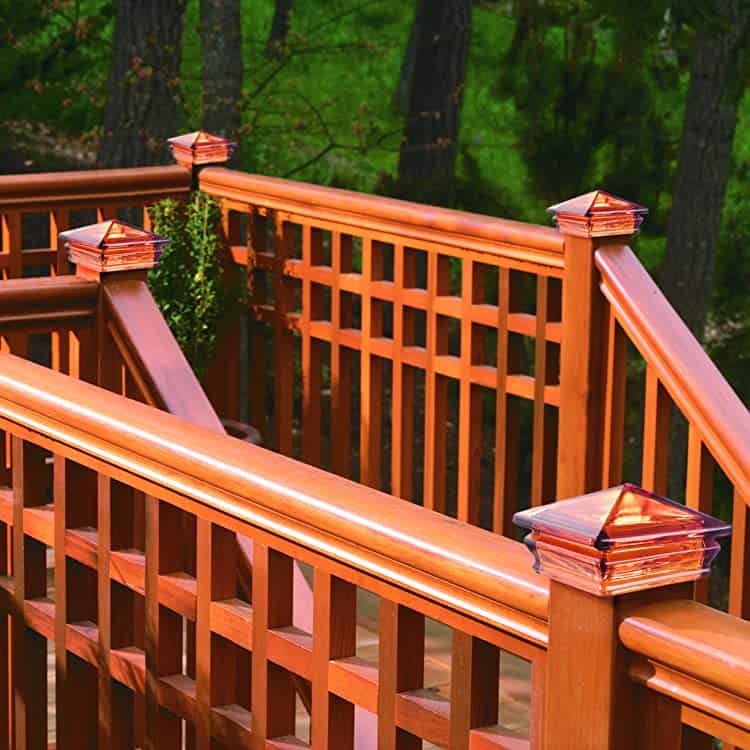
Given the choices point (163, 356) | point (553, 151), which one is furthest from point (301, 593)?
point (553, 151)

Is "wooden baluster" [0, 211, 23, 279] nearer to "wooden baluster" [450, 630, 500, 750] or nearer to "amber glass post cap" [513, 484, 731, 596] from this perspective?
"wooden baluster" [450, 630, 500, 750]

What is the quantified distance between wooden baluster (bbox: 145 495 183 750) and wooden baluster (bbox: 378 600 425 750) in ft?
1.88

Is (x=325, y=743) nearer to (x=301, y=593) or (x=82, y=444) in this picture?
(x=82, y=444)

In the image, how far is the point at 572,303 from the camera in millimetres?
4426

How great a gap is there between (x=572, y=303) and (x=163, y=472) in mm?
2114

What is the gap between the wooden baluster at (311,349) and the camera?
5523 mm

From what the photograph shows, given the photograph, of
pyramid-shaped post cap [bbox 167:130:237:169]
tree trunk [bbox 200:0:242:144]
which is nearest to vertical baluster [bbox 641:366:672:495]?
pyramid-shaped post cap [bbox 167:130:237:169]

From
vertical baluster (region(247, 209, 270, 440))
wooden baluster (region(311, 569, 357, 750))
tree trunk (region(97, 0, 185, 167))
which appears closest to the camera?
wooden baluster (region(311, 569, 357, 750))

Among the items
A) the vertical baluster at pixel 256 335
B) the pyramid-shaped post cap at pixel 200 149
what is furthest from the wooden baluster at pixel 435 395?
the pyramid-shaped post cap at pixel 200 149

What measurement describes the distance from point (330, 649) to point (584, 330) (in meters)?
2.23

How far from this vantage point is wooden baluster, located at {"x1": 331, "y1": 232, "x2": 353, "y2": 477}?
5363mm

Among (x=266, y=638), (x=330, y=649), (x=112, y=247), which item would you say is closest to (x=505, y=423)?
(x=112, y=247)

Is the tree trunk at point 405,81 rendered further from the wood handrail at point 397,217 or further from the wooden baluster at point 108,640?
the wooden baluster at point 108,640

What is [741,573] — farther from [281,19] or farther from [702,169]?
[281,19]
